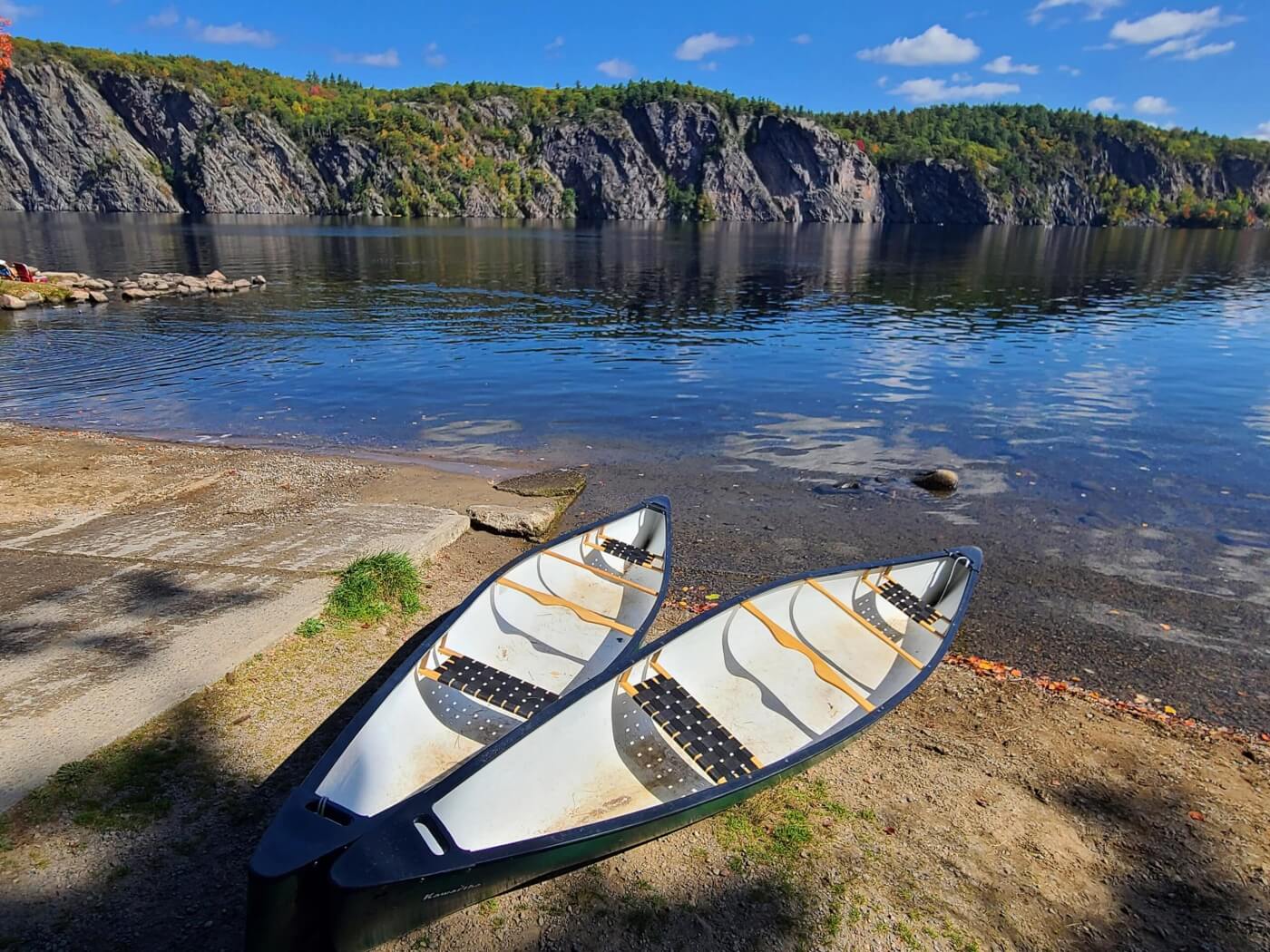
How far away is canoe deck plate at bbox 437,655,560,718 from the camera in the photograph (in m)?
6.26

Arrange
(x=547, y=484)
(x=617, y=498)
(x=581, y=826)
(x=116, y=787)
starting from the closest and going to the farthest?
(x=581, y=826) < (x=116, y=787) < (x=617, y=498) < (x=547, y=484)

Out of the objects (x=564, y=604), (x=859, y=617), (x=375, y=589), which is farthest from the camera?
(x=375, y=589)

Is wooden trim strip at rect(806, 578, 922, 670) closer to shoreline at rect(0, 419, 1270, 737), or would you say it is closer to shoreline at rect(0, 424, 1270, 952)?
shoreline at rect(0, 424, 1270, 952)

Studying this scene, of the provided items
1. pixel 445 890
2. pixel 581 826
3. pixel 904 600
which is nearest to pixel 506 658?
pixel 581 826

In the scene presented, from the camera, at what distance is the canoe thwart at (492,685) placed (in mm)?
6246

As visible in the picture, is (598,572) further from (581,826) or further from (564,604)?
(581,826)

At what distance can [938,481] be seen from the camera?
1474 centimetres

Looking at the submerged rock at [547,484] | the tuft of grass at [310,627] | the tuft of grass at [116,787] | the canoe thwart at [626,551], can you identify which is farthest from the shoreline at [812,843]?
the submerged rock at [547,484]

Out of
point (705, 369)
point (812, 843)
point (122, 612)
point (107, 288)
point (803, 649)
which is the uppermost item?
point (107, 288)

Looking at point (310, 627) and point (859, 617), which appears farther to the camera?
point (859, 617)

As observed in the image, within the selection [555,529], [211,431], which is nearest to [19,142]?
[211,431]

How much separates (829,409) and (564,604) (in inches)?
606

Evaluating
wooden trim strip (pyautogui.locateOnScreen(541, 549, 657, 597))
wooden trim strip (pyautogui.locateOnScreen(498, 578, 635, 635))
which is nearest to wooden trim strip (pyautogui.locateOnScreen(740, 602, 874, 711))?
wooden trim strip (pyautogui.locateOnScreen(498, 578, 635, 635))

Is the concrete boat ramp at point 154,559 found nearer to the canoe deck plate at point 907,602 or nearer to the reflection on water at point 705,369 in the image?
the reflection on water at point 705,369
